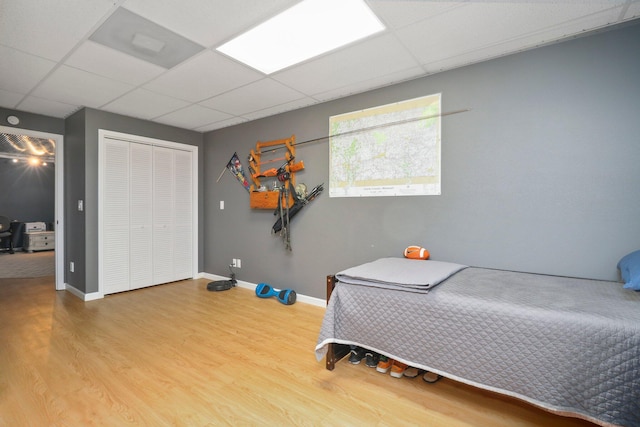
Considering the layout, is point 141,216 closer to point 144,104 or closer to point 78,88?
point 144,104

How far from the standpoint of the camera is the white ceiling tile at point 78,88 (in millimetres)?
2703

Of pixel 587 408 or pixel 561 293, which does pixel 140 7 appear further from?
pixel 587 408

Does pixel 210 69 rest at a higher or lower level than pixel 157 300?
higher

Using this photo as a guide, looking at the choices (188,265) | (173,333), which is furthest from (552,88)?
(188,265)

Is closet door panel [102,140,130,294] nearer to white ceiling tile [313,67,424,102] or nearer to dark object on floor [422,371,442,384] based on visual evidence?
white ceiling tile [313,67,424,102]

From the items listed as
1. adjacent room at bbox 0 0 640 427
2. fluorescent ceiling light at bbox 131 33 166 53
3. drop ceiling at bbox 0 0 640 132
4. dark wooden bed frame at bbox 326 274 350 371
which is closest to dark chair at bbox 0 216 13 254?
adjacent room at bbox 0 0 640 427

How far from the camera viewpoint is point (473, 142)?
248cm

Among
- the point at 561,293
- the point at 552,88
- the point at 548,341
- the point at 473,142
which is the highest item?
the point at 552,88

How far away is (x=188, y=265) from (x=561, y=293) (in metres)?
4.59

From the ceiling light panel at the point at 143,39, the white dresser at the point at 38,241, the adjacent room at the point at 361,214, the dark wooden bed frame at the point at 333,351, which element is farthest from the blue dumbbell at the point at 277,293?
the white dresser at the point at 38,241

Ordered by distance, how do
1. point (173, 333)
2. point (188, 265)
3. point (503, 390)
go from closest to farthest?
point (503, 390), point (173, 333), point (188, 265)

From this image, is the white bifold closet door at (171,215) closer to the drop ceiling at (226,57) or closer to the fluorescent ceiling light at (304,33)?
the drop ceiling at (226,57)

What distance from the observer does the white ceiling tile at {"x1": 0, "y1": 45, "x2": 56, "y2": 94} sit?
2336mm

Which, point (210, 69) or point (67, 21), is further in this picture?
point (210, 69)
